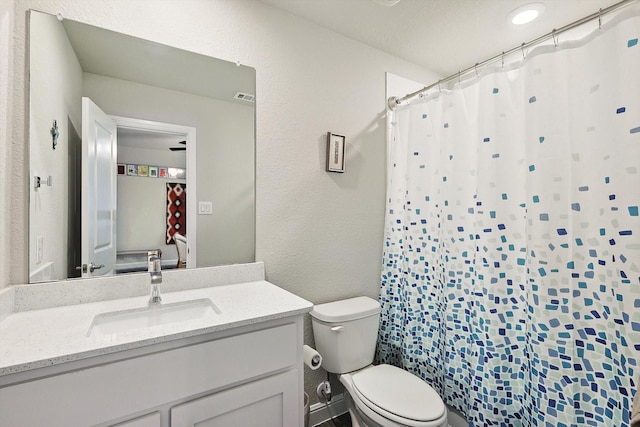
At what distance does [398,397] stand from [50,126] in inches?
75.2

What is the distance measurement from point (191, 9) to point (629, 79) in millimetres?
1826

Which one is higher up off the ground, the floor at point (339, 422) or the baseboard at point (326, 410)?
the baseboard at point (326, 410)

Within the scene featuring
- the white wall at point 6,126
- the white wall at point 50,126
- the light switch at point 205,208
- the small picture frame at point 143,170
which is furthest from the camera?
the light switch at point 205,208

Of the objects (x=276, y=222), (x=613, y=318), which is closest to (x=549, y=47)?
(x=613, y=318)

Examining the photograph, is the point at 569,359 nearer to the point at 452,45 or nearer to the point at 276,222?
the point at 276,222

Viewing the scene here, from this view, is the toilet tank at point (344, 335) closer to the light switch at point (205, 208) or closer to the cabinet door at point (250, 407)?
the cabinet door at point (250, 407)

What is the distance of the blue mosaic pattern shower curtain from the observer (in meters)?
1.05

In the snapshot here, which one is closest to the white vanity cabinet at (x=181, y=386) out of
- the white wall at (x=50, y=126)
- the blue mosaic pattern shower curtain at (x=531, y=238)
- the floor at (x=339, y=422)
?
the white wall at (x=50, y=126)

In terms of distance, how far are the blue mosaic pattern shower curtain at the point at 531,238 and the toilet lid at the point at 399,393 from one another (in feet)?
0.90

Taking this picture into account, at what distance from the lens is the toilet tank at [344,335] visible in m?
1.61


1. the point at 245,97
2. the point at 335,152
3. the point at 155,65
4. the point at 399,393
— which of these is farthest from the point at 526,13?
the point at 399,393

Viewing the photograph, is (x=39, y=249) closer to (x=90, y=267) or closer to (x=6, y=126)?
(x=90, y=267)

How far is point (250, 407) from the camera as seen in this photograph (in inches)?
40.8

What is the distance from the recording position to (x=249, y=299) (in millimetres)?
1262
